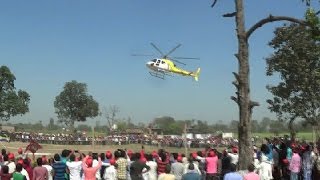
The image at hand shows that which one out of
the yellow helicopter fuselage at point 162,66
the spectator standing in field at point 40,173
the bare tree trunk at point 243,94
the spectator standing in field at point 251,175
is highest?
the yellow helicopter fuselage at point 162,66

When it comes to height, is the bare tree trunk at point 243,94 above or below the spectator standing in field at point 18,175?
above

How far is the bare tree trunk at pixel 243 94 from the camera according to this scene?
13.6 meters

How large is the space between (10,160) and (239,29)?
7.00m

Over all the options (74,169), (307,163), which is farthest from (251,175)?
(307,163)

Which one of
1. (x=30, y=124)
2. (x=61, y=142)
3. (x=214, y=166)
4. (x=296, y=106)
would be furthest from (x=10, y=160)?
(x=30, y=124)

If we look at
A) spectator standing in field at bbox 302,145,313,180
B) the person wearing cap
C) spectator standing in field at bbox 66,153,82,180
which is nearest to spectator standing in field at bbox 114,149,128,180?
spectator standing in field at bbox 66,153,82,180

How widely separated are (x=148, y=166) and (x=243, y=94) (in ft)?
10.5

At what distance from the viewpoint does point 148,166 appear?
1462 cm

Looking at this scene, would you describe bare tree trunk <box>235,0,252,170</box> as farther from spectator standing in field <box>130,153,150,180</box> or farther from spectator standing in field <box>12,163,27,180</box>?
spectator standing in field <box>12,163,27,180</box>

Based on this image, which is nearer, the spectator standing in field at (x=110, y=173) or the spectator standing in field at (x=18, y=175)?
the spectator standing in field at (x=18, y=175)

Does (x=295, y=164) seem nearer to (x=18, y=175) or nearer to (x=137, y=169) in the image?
(x=137, y=169)

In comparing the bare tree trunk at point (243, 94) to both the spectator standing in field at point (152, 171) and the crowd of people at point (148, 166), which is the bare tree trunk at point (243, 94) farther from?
the spectator standing in field at point (152, 171)

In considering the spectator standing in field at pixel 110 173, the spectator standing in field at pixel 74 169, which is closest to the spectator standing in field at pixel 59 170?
the spectator standing in field at pixel 74 169

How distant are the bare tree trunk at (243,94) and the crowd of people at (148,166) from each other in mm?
221
